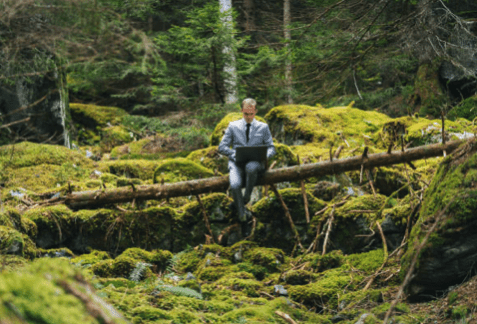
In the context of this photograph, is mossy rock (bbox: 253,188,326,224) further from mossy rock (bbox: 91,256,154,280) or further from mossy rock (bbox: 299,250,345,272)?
mossy rock (bbox: 91,256,154,280)

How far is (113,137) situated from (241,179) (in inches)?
323

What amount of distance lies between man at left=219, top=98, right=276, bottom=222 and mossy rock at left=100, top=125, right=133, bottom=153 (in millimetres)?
7541

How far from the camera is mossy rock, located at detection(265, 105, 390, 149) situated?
393 inches

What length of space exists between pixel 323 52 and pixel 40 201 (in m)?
5.27

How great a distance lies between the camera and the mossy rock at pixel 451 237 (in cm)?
353

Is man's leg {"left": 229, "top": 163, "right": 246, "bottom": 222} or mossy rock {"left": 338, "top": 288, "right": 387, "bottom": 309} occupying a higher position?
man's leg {"left": 229, "top": 163, "right": 246, "bottom": 222}

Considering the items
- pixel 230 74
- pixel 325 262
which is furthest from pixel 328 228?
pixel 230 74

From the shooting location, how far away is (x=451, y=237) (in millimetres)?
3592

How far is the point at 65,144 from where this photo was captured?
10602mm

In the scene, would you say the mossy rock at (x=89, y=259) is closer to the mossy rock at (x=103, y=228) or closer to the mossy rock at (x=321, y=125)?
the mossy rock at (x=103, y=228)

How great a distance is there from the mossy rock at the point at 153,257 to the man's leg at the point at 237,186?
1406 mm

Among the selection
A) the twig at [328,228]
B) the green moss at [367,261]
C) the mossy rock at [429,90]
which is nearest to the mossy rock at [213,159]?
the twig at [328,228]

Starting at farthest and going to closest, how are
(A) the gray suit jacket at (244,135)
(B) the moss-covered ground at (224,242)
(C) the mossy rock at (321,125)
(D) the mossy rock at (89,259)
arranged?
(C) the mossy rock at (321,125)
(A) the gray suit jacket at (244,135)
(D) the mossy rock at (89,259)
(B) the moss-covered ground at (224,242)

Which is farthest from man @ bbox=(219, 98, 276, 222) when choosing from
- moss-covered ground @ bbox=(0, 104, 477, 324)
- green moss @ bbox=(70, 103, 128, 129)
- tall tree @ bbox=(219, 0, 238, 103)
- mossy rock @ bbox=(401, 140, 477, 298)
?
green moss @ bbox=(70, 103, 128, 129)
